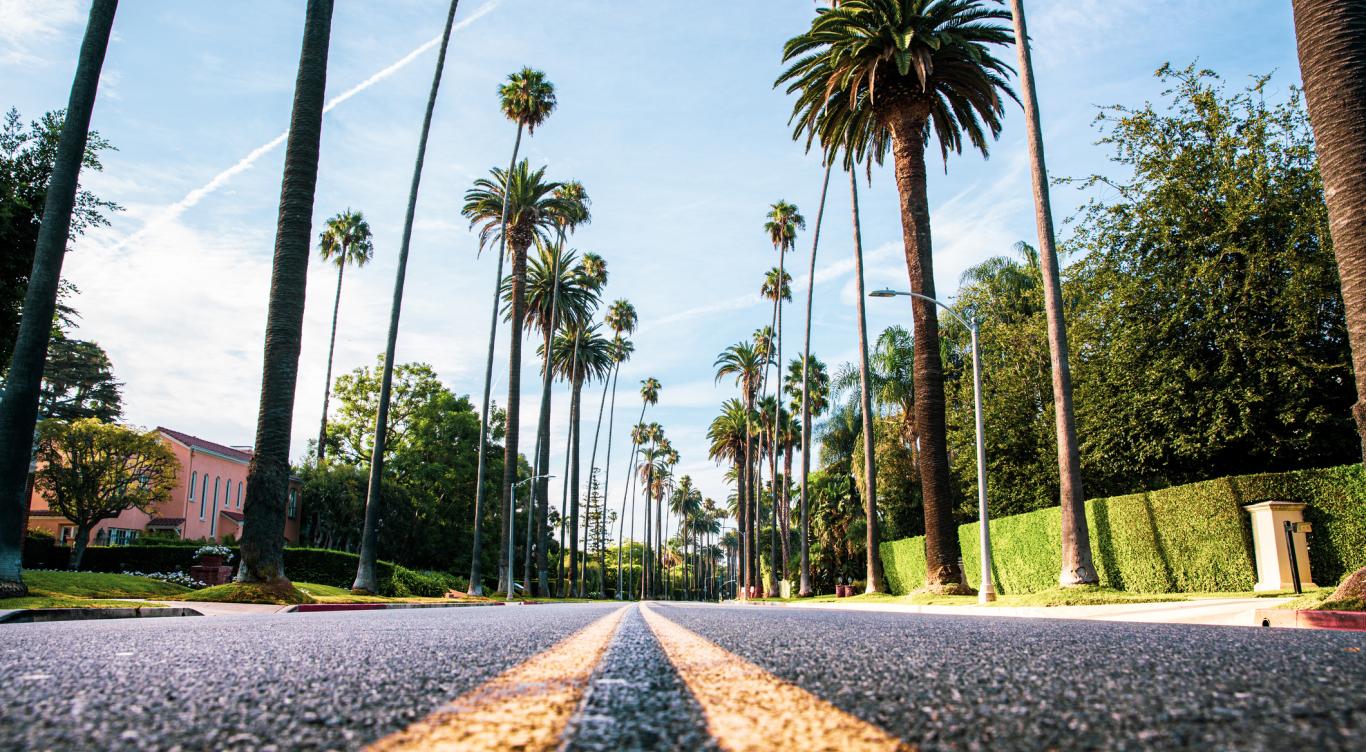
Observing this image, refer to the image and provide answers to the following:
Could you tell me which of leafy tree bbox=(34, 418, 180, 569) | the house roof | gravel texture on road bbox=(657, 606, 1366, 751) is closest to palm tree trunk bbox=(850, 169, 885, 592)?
gravel texture on road bbox=(657, 606, 1366, 751)

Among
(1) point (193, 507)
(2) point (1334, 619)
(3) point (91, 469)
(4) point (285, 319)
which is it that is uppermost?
(4) point (285, 319)

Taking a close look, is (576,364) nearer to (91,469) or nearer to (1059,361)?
(91,469)

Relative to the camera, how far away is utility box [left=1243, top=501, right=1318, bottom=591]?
16.4 metres

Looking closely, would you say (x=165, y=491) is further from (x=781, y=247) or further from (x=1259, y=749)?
(x=1259, y=749)

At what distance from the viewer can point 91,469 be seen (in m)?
37.4

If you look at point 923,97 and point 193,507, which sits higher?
point 923,97

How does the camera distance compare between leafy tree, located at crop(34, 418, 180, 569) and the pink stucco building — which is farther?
the pink stucco building

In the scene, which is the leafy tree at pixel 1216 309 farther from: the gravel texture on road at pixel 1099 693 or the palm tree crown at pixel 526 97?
the palm tree crown at pixel 526 97

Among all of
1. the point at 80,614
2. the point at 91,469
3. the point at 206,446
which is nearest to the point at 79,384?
the point at 206,446

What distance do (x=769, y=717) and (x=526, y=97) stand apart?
45.7m

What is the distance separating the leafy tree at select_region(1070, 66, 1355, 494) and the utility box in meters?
3.65

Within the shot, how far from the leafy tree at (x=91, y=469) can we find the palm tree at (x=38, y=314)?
28.7 m

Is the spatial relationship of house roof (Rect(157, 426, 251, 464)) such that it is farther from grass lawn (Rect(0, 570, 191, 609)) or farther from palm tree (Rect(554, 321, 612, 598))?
grass lawn (Rect(0, 570, 191, 609))

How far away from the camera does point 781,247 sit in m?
60.0
